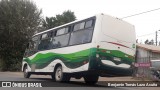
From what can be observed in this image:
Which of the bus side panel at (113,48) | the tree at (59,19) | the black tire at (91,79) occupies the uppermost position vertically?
the tree at (59,19)

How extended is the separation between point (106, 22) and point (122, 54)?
1742mm

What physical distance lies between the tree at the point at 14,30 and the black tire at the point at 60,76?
2190 centimetres

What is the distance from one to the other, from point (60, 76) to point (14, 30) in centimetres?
2318

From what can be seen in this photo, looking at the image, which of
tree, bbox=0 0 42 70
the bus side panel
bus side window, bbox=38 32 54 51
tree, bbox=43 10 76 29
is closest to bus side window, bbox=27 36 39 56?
bus side window, bbox=38 32 54 51

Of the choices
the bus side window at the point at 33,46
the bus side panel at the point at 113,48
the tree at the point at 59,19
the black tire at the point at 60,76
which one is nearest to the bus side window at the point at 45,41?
the bus side window at the point at 33,46

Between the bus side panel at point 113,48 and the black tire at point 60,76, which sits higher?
the bus side panel at point 113,48

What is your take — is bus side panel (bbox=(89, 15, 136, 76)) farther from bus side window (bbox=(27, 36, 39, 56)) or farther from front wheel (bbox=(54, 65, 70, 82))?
bus side window (bbox=(27, 36, 39, 56))

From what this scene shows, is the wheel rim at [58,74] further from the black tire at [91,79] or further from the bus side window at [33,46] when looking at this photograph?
the bus side window at [33,46]

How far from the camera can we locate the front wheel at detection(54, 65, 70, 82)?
16781 mm

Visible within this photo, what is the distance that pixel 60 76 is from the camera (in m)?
17.0

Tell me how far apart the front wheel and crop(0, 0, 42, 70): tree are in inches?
864

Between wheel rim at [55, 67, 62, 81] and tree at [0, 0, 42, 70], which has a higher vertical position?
tree at [0, 0, 42, 70]

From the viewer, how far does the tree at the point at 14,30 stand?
129ft

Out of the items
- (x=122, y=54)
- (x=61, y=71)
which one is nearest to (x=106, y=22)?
(x=122, y=54)
